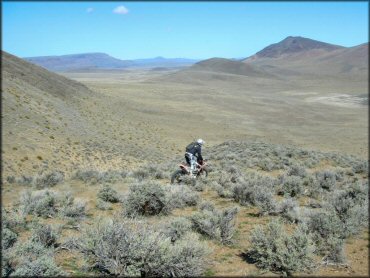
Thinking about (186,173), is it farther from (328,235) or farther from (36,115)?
(36,115)

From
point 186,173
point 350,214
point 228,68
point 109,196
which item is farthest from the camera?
point 228,68

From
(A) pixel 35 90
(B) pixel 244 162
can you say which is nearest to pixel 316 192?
(B) pixel 244 162

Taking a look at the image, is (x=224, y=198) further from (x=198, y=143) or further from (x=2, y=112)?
(x=2, y=112)

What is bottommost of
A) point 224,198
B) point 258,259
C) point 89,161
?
point 89,161

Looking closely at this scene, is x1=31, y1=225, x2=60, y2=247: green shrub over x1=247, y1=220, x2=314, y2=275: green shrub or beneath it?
beneath

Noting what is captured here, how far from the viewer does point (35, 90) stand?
146 ft

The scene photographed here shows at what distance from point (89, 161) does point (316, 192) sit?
63.5 feet

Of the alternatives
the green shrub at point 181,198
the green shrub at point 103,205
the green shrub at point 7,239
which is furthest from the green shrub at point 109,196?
the green shrub at point 7,239

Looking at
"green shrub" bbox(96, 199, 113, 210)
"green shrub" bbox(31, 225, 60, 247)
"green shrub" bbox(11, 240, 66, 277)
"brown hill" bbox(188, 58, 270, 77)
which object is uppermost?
"brown hill" bbox(188, 58, 270, 77)

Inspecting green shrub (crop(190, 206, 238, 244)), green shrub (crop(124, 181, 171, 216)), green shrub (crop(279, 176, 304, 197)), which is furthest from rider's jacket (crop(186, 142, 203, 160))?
green shrub (crop(190, 206, 238, 244))

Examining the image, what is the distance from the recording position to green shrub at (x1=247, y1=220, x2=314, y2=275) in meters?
6.05

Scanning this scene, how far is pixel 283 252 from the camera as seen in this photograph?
6.10 m

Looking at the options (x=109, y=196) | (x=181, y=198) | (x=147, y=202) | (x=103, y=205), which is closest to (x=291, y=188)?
(x=181, y=198)

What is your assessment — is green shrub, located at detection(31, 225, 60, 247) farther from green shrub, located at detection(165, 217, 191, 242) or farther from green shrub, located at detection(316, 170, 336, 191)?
green shrub, located at detection(316, 170, 336, 191)
